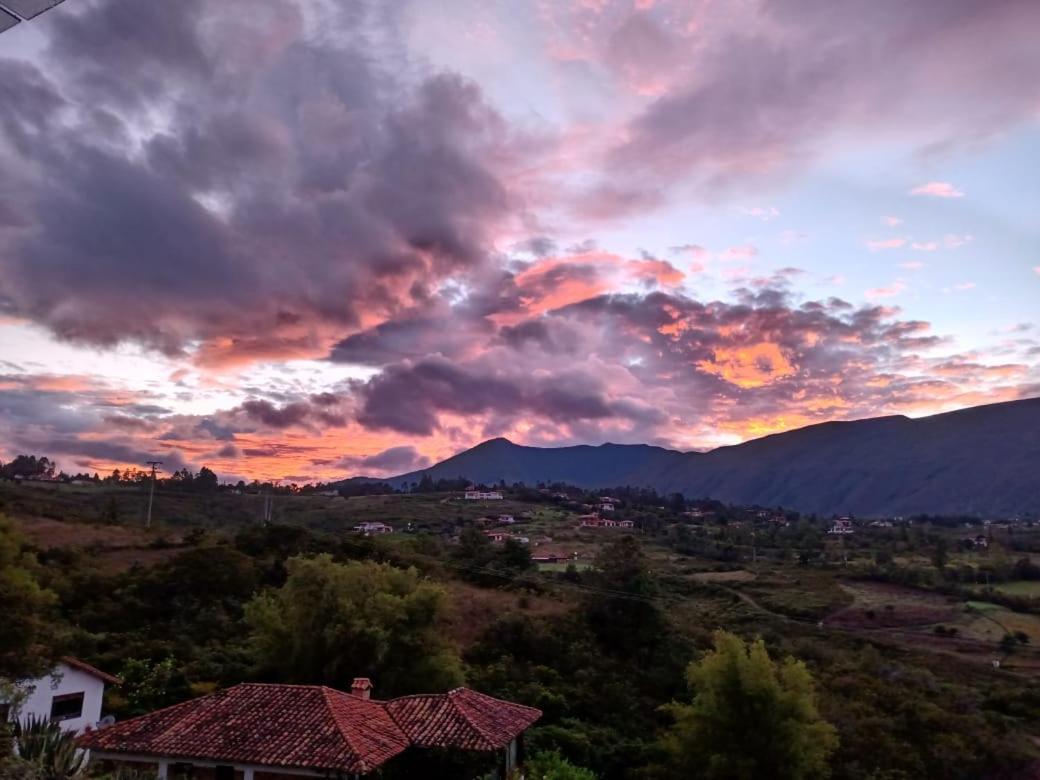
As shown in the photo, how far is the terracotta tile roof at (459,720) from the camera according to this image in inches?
773

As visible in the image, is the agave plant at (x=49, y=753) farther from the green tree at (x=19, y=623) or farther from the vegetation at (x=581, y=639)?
the green tree at (x=19, y=623)

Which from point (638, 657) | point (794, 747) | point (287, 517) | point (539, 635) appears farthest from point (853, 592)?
point (287, 517)

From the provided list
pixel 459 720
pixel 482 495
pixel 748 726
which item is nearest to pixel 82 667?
pixel 459 720

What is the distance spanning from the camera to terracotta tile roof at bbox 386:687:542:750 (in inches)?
773

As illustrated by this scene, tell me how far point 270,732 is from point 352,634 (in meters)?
8.05

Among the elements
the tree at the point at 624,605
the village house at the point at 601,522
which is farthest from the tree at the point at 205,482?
the tree at the point at 624,605

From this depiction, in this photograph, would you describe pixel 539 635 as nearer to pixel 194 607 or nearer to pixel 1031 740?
pixel 194 607

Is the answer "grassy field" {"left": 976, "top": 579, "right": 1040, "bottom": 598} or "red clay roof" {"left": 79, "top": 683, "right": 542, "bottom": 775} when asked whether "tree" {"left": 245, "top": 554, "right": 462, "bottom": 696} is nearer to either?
"red clay roof" {"left": 79, "top": 683, "right": 542, "bottom": 775}

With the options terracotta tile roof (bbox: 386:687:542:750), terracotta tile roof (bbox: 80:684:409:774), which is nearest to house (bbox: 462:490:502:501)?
terracotta tile roof (bbox: 386:687:542:750)

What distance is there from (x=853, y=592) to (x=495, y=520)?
1795 inches

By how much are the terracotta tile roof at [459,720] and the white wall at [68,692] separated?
10881 mm

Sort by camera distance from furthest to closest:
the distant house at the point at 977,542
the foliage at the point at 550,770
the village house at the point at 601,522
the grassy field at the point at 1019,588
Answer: the village house at the point at 601,522 → the distant house at the point at 977,542 → the grassy field at the point at 1019,588 → the foliage at the point at 550,770

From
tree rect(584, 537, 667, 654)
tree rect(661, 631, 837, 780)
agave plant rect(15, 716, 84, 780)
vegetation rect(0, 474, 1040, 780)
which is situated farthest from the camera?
tree rect(584, 537, 667, 654)

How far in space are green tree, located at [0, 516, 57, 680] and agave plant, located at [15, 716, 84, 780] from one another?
20.6 ft
